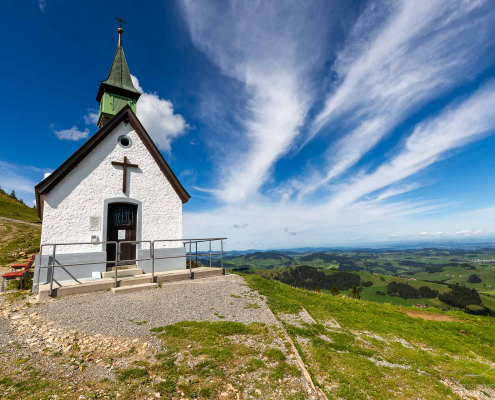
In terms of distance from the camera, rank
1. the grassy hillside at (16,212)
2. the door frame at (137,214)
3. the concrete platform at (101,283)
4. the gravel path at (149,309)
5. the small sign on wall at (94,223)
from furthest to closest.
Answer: the grassy hillside at (16,212) → the door frame at (137,214) → the small sign on wall at (94,223) → the concrete platform at (101,283) → the gravel path at (149,309)

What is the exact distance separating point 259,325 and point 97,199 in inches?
391

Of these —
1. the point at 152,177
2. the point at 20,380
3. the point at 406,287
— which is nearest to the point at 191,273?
the point at 152,177

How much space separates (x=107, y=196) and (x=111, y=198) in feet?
0.67

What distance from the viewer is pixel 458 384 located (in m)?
5.17

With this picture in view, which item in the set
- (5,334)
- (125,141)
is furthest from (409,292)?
(5,334)

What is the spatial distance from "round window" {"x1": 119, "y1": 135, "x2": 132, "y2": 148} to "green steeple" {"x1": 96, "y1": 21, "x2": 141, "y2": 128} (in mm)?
2889

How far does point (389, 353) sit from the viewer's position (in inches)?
244

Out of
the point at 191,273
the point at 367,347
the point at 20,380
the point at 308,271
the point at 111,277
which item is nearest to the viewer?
the point at 20,380

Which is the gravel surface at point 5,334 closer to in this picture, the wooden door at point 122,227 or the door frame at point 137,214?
the door frame at point 137,214

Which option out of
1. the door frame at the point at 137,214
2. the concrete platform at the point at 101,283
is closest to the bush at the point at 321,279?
the concrete platform at the point at 101,283

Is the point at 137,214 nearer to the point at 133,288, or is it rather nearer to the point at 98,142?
the point at 98,142

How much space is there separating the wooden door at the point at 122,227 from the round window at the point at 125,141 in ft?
10.8

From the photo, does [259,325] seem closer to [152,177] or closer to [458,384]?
[458,384]

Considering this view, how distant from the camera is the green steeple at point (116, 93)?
1475 cm
